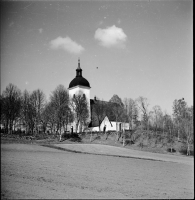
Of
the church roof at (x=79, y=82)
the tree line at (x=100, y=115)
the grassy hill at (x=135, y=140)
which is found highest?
the church roof at (x=79, y=82)

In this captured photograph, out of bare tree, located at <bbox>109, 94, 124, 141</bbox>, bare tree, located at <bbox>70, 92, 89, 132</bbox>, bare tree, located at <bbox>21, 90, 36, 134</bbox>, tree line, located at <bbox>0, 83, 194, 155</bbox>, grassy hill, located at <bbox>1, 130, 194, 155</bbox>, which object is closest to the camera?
bare tree, located at <bbox>21, 90, 36, 134</bbox>

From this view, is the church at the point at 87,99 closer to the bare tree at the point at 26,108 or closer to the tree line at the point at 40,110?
the tree line at the point at 40,110

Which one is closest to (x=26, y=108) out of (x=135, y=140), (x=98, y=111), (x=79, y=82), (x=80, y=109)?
(x=80, y=109)

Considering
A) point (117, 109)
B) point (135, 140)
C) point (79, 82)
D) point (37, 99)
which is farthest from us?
point (117, 109)

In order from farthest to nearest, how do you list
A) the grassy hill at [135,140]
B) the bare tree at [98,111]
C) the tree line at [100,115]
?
the bare tree at [98,111]
the grassy hill at [135,140]
the tree line at [100,115]

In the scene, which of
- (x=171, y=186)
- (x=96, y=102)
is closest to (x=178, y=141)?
(x=96, y=102)

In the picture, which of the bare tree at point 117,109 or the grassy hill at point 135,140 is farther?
the bare tree at point 117,109

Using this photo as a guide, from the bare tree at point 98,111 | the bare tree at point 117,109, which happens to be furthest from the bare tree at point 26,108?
the bare tree at point 98,111

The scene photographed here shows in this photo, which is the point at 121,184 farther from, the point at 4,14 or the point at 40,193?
the point at 4,14

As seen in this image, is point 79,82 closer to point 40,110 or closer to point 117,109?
point 117,109

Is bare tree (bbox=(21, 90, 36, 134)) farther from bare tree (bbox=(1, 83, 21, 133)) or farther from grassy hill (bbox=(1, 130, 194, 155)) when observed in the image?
grassy hill (bbox=(1, 130, 194, 155))

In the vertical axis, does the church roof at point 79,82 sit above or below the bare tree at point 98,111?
above

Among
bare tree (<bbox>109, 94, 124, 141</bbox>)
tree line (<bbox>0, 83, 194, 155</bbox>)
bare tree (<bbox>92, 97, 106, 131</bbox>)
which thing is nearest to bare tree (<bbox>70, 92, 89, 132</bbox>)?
tree line (<bbox>0, 83, 194, 155</bbox>)

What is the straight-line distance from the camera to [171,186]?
8.86 meters
